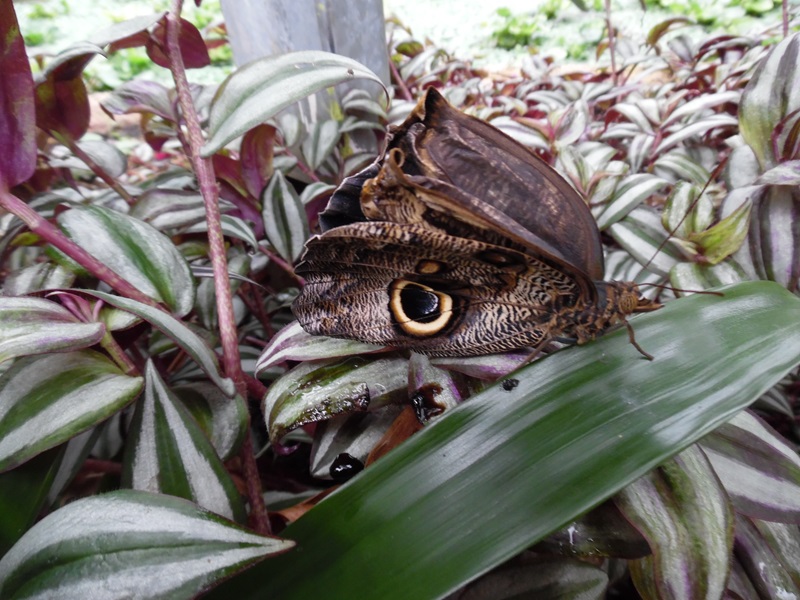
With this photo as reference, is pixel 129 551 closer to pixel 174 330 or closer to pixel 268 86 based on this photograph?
pixel 174 330

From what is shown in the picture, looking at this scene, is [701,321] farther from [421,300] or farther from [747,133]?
[747,133]

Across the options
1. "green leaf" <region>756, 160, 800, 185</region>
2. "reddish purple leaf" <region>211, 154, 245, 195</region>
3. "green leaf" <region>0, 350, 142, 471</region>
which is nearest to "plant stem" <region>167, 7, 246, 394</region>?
"green leaf" <region>0, 350, 142, 471</region>

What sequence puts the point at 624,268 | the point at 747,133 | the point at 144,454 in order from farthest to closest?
the point at 624,268 < the point at 747,133 < the point at 144,454

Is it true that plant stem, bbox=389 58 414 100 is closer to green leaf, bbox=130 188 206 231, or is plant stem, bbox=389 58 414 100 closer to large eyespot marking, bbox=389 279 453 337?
green leaf, bbox=130 188 206 231

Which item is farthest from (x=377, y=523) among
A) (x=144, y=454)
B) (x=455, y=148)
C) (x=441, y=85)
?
(x=441, y=85)

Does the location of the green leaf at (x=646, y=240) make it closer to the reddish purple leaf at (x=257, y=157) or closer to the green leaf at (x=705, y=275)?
the green leaf at (x=705, y=275)
